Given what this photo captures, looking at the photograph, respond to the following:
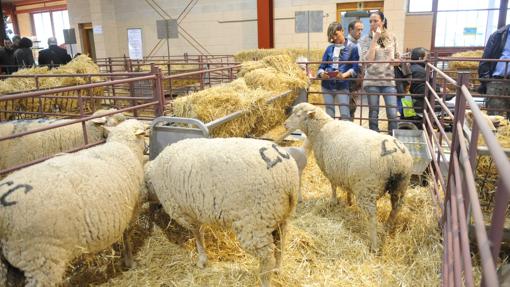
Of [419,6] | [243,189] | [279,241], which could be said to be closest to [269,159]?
[243,189]

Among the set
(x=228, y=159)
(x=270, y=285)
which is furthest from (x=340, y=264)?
(x=228, y=159)

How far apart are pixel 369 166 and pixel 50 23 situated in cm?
3085

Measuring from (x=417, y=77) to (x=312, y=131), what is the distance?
2.77 m

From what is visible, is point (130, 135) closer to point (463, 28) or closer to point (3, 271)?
point (3, 271)

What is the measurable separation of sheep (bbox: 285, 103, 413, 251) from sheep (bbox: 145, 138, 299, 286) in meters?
0.90

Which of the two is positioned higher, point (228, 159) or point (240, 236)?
point (228, 159)

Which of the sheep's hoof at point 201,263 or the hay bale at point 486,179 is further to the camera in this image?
the hay bale at point 486,179

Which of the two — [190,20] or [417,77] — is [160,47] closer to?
[190,20]

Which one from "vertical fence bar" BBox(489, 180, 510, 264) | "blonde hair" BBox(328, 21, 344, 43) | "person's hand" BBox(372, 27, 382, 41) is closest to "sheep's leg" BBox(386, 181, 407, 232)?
"vertical fence bar" BBox(489, 180, 510, 264)

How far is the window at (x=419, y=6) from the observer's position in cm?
1288

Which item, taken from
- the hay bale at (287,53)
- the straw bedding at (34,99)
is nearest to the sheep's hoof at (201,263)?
the straw bedding at (34,99)

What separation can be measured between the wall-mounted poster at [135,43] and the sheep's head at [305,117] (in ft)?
45.8

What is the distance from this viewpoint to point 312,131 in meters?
4.14

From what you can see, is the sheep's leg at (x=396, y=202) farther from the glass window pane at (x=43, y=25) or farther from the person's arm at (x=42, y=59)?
the glass window pane at (x=43, y=25)
